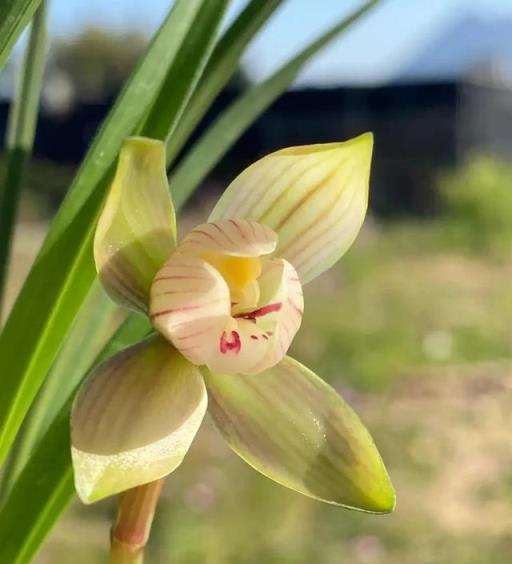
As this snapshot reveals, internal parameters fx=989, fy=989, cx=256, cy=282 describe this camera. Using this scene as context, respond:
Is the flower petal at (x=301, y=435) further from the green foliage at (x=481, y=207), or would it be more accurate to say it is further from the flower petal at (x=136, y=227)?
the green foliage at (x=481, y=207)

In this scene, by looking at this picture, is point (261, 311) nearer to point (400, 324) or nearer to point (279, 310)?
point (279, 310)

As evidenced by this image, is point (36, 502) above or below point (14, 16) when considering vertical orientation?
below

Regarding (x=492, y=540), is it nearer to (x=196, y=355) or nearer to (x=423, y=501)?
(x=423, y=501)

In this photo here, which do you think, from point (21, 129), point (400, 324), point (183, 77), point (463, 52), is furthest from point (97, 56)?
point (183, 77)

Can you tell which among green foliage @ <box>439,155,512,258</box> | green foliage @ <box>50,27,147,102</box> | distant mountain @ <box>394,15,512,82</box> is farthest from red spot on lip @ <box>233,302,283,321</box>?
green foliage @ <box>50,27,147,102</box>

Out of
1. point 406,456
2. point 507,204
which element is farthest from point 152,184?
point 507,204

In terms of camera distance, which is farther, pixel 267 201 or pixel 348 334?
pixel 348 334
